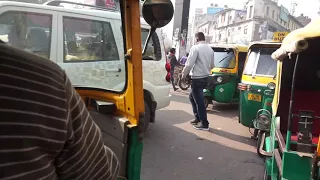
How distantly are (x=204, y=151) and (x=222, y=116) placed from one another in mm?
2733

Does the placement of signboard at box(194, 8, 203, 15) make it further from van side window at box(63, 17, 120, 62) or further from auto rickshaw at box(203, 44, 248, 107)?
van side window at box(63, 17, 120, 62)

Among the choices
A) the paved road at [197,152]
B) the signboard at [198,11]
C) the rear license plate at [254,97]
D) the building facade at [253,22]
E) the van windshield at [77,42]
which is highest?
the signboard at [198,11]

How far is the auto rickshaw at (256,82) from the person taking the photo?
4.85 m

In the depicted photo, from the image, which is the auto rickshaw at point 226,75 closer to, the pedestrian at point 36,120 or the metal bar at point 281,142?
the metal bar at point 281,142

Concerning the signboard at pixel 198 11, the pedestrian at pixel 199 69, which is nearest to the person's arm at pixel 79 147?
the pedestrian at pixel 199 69

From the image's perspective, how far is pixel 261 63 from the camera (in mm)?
5242

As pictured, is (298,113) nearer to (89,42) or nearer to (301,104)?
(301,104)

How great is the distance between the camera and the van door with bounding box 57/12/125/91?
7.64 ft

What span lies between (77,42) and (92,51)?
23 centimetres

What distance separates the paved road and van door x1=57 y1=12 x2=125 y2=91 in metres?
1.68

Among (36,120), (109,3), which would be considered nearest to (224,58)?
(109,3)

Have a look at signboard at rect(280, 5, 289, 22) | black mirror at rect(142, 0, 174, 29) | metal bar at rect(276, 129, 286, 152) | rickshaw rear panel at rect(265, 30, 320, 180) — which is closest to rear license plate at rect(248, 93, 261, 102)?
rickshaw rear panel at rect(265, 30, 320, 180)

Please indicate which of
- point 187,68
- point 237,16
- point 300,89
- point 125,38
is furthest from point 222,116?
point 237,16

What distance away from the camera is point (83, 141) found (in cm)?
89
